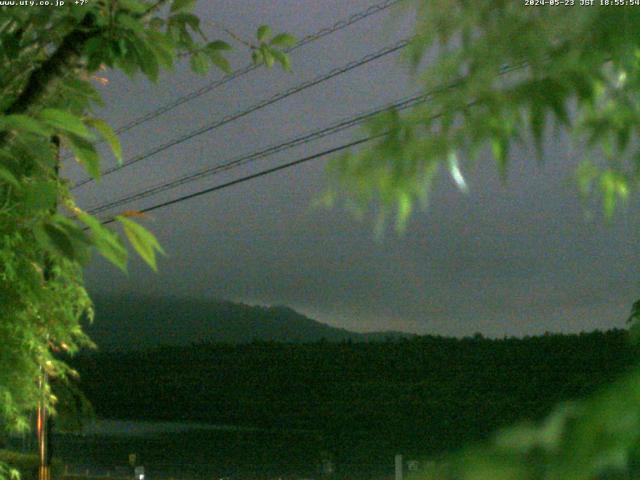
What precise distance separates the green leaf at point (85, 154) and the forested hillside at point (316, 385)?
921 centimetres

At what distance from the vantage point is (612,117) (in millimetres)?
583

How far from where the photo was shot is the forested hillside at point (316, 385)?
12.0 m

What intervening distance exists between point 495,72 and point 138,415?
Result: 718 inches

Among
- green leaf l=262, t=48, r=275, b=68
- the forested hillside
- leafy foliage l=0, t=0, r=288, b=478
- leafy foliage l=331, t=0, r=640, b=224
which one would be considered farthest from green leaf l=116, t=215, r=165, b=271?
the forested hillside

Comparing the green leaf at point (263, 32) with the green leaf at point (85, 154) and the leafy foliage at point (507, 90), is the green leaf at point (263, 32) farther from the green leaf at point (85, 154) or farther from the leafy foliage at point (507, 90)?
the leafy foliage at point (507, 90)

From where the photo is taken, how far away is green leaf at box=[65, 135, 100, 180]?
4.62 feet

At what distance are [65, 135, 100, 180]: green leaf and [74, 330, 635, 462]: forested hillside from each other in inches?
363

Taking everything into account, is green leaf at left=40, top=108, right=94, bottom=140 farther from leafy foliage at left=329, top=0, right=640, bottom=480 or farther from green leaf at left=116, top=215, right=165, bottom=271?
leafy foliage at left=329, top=0, right=640, bottom=480

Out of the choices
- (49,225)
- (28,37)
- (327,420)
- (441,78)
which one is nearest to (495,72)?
(441,78)

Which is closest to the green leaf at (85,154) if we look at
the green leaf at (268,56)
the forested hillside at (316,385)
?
the green leaf at (268,56)

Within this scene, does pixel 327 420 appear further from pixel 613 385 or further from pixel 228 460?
pixel 613 385

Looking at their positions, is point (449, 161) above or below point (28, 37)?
below

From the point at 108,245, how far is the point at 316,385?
1378cm

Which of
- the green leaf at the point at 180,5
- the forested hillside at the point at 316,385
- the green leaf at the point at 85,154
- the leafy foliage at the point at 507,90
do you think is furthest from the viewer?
the forested hillside at the point at 316,385
